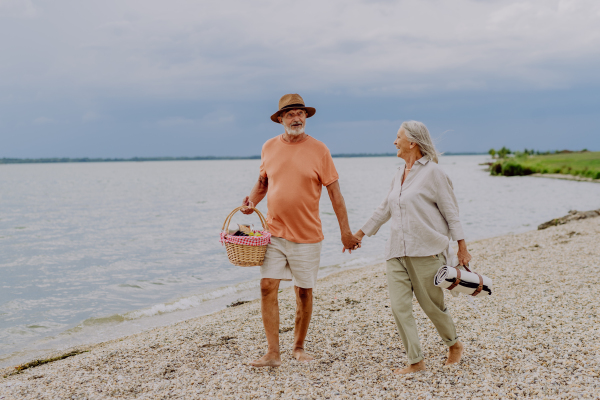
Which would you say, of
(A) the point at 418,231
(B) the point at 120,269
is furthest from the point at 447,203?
(B) the point at 120,269

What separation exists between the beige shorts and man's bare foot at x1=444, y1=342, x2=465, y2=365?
4.74ft

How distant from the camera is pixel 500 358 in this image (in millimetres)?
4402

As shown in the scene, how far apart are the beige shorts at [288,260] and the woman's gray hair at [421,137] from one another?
1358 millimetres

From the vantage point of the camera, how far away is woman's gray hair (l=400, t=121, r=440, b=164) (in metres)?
3.93

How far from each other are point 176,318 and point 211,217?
18.1 metres

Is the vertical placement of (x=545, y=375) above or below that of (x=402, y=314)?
below

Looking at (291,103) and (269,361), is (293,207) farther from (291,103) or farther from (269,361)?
(269,361)

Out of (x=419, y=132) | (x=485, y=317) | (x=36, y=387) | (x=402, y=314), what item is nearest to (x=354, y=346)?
(x=402, y=314)

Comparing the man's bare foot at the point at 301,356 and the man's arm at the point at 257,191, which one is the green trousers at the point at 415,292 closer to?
the man's bare foot at the point at 301,356

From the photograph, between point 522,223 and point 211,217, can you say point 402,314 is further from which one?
point 211,217

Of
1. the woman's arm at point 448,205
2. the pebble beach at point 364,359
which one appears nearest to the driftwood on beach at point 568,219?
Answer: the pebble beach at point 364,359

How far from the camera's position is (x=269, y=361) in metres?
4.43

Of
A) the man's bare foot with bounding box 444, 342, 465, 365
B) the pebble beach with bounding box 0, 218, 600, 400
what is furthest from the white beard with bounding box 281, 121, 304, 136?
the man's bare foot with bounding box 444, 342, 465, 365

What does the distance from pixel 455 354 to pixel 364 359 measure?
907mm
